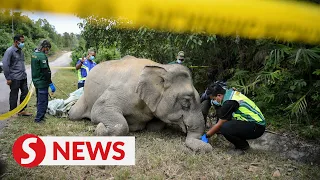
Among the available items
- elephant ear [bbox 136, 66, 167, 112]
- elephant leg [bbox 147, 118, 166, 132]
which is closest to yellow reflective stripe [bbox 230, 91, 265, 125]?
elephant ear [bbox 136, 66, 167, 112]

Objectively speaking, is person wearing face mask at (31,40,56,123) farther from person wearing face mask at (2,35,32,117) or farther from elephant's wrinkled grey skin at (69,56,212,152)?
elephant's wrinkled grey skin at (69,56,212,152)

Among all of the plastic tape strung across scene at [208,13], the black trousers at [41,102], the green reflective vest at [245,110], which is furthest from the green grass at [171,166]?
the plastic tape strung across scene at [208,13]

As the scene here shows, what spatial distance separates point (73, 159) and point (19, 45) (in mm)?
3395

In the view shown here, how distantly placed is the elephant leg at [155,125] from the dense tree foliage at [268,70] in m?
1.53

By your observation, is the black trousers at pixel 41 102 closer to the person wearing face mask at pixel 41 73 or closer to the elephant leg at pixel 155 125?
the person wearing face mask at pixel 41 73

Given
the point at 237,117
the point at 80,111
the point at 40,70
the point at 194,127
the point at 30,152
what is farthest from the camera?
the point at 80,111

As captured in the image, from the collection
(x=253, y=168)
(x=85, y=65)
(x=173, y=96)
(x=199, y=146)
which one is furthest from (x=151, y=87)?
(x=85, y=65)

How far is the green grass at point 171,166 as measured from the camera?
3404 millimetres

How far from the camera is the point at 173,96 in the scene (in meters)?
4.59

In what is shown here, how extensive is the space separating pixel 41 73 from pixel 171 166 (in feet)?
10.9

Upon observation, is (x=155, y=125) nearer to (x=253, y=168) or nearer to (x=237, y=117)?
(x=237, y=117)

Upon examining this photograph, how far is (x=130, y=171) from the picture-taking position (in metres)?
3.50

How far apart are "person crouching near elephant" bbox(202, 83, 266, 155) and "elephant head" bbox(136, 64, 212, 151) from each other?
399mm

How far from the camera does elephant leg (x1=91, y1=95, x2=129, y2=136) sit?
4.64 m
